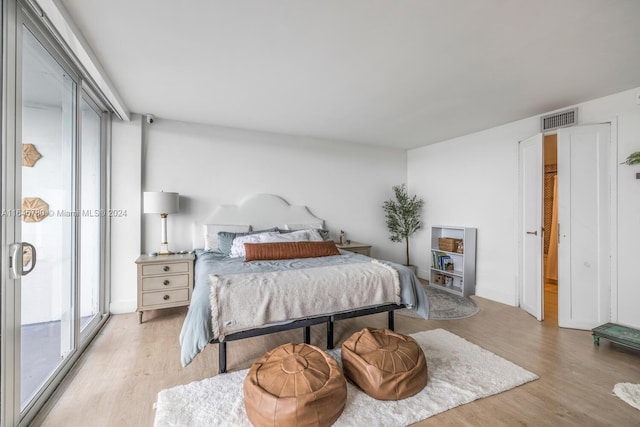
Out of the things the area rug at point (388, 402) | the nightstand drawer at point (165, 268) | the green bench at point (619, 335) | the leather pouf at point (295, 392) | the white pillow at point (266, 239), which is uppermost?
the white pillow at point (266, 239)

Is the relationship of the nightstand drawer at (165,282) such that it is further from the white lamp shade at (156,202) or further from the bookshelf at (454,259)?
the bookshelf at (454,259)

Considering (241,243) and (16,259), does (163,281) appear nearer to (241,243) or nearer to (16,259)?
(241,243)

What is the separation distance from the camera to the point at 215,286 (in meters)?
2.14

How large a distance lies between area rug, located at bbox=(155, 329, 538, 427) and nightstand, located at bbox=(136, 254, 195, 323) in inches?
57.4

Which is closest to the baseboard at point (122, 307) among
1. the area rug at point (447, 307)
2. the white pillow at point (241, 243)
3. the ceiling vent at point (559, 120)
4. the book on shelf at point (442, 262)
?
the white pillow at point (241, 243)

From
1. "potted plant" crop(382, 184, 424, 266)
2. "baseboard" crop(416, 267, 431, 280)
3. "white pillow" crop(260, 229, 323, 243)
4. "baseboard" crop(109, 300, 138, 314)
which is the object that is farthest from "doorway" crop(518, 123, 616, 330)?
"baseboard" crop(109, 300, 138, 314)

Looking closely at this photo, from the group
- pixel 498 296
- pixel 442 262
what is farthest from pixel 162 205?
pixel 498 296

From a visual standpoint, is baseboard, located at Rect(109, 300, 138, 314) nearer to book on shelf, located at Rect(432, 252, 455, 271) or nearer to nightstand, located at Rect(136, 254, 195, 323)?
nightstand, located at Rect(136, 254, 195, 323)

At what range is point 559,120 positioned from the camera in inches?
132

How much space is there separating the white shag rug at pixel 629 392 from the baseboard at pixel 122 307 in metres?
4.55

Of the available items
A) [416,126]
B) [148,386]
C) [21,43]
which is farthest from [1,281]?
[416,126]

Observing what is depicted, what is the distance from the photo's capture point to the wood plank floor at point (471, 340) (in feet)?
5.76

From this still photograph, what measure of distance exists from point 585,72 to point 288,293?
3.18 meters

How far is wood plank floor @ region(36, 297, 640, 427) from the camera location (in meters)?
1.75
